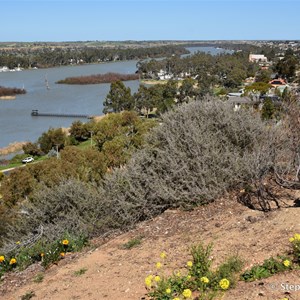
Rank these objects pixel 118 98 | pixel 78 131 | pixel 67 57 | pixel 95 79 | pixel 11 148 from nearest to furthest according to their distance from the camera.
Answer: pixel 11 148 < pixel 78 131 < pixel 118 98 < pixel 95 79 < pixel 67 57

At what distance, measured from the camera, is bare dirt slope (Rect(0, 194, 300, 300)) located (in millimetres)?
3895

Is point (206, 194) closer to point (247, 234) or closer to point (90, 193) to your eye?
point (247, 234)

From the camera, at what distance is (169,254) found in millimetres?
4559

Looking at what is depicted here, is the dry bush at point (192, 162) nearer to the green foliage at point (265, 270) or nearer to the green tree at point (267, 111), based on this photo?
the green foliage at point (265, 270)

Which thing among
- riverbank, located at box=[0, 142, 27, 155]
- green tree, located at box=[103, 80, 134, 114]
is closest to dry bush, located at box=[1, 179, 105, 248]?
riverbank, located at box=[0, 142, 27, 155]

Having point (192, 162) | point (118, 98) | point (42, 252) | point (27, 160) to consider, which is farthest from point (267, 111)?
point (118, 98)

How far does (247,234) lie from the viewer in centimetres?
457

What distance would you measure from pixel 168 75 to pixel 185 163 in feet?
278

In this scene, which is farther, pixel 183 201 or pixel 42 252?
pixel 183 201

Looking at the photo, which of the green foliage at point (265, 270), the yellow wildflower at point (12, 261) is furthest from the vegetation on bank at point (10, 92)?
the green foliage at point (265, 270)

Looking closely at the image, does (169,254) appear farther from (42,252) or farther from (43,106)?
(43,106)

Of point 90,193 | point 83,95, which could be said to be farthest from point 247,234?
point 83,95

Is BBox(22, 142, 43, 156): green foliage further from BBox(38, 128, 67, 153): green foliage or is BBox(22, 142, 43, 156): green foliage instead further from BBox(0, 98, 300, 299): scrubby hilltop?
BBox(0, 98, 300, 299): scrubby hilltop

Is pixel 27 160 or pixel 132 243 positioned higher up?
pixel 132 243
